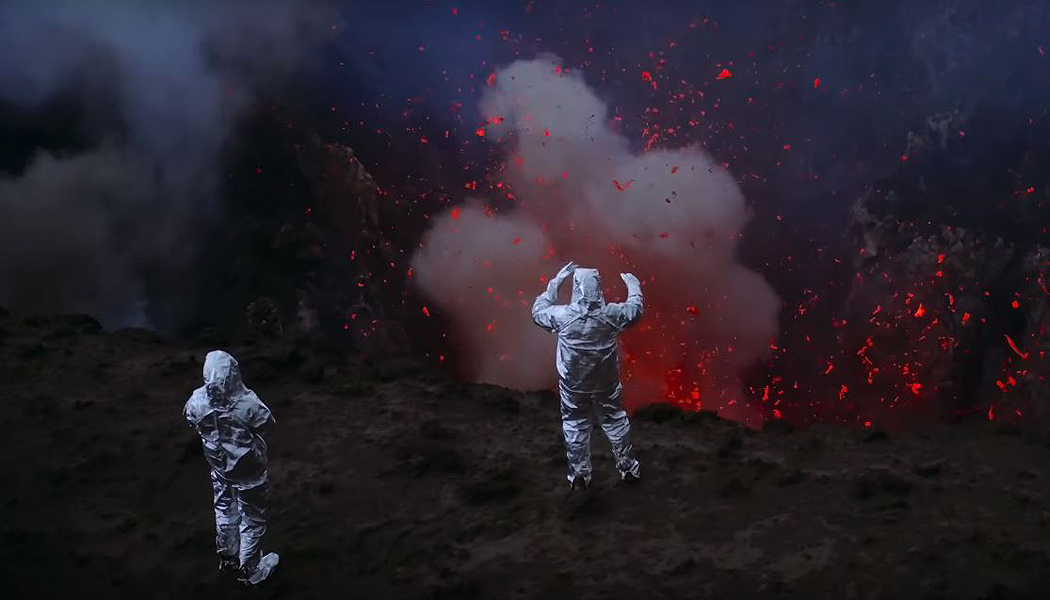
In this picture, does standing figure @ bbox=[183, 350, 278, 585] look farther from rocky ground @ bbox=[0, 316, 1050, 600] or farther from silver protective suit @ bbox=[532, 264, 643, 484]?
silver protective suit @ bbox=[532, 264, 643, 484]

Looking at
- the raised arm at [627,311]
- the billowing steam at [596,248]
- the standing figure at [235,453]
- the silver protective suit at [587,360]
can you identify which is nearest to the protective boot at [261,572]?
the standing figure at [235,453]

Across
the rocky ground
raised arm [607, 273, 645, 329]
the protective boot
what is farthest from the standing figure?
raised arm [607, 273, 645, 329]

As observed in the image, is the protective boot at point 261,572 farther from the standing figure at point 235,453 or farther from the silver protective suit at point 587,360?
the silver protective suit at point 587,360

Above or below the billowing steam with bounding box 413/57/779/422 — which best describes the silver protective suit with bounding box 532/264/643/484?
below

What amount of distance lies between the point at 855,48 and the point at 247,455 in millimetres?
15020

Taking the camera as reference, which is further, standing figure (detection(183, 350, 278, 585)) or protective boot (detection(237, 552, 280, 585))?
protective boot (detection(237, 552, 280, 585))

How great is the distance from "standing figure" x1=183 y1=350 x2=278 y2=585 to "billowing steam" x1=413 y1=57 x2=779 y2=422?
970 centimetres

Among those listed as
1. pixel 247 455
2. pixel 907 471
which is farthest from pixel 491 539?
pixel 907 471

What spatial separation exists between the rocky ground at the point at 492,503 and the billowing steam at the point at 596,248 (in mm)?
5352

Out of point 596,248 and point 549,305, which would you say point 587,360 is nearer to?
point 549,305

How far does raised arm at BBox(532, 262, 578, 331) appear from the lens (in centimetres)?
782

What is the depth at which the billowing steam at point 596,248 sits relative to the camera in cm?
1641

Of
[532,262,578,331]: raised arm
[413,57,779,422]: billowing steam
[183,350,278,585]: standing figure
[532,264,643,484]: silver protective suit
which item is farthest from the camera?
[413,57,779,422]: billowing steam

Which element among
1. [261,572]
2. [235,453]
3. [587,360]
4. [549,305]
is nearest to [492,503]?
[587,360]
